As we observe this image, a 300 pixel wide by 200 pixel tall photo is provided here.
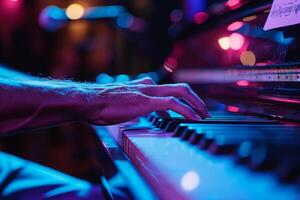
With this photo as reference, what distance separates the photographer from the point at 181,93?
0.94m

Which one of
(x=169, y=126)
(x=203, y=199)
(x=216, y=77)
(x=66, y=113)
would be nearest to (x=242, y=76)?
(x=216, y=77)

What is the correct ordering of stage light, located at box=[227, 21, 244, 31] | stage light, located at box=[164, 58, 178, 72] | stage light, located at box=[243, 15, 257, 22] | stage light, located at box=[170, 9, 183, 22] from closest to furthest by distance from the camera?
stage light, located at box=[243, 15, 257, 22] < stage light, located at box=[227, 21, 244, 31] < stage light, located at box=[164, 58, 178, 72] < stage light, located at box=[170, 9, 183, 22]

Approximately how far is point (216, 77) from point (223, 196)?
1.10 meters

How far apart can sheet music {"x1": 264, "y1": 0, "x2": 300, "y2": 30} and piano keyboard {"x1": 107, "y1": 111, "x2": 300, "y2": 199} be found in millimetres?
232

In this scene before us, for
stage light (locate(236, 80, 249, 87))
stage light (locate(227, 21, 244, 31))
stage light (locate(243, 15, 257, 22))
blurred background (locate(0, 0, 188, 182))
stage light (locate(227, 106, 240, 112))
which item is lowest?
blurred background (locate(0, 0, 188, 182))

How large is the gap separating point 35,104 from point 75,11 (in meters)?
2.95

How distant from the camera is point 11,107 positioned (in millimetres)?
847

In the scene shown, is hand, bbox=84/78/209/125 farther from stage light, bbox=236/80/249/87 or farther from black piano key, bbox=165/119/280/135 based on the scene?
stage light, bbox=236/80/249/87

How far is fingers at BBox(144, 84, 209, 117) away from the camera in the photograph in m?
0.94

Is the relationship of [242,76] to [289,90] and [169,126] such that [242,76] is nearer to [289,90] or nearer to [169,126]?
[289,90]

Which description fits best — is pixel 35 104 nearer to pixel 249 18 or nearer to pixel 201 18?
pixel 249 18

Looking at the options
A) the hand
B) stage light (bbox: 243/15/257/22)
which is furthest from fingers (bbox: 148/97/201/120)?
stage light (bbox: 243/15/257/22)

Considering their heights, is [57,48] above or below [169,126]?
below

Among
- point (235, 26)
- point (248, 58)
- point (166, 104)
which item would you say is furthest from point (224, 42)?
point (166, 104)
